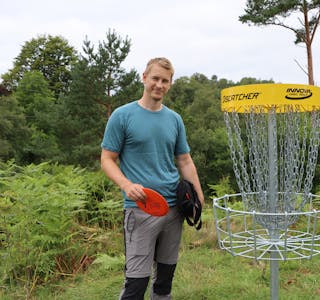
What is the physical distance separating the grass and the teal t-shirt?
1.44 meters

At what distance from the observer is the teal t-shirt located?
2.35 metres

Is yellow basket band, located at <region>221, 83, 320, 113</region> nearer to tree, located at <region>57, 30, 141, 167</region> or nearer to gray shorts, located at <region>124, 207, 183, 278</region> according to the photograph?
gray shorts, located at <region>124, 207, 183, 278</region>

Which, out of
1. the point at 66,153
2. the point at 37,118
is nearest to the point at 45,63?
the point at 37,118

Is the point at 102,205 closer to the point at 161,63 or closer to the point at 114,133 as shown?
the point at 114,133

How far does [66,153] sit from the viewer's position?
20938 mm

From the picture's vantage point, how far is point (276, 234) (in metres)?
2.12

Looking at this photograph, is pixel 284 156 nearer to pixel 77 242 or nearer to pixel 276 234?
pixel 276 234

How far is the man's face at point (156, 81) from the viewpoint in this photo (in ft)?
7.65

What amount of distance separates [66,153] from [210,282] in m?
18.1

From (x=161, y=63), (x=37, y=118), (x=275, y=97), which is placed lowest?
(x=275, y=97)

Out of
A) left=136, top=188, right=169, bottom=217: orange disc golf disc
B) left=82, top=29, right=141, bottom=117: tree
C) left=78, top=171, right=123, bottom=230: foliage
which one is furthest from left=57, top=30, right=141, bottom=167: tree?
left=136, top=188, right=169, bottom=217: orange disc golf disc

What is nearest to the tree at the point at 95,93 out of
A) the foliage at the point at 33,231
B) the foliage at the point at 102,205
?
the foliage at the point at 102,205

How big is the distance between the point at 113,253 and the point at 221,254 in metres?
1.25

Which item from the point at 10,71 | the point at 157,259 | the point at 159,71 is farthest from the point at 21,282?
the point at 10,71
